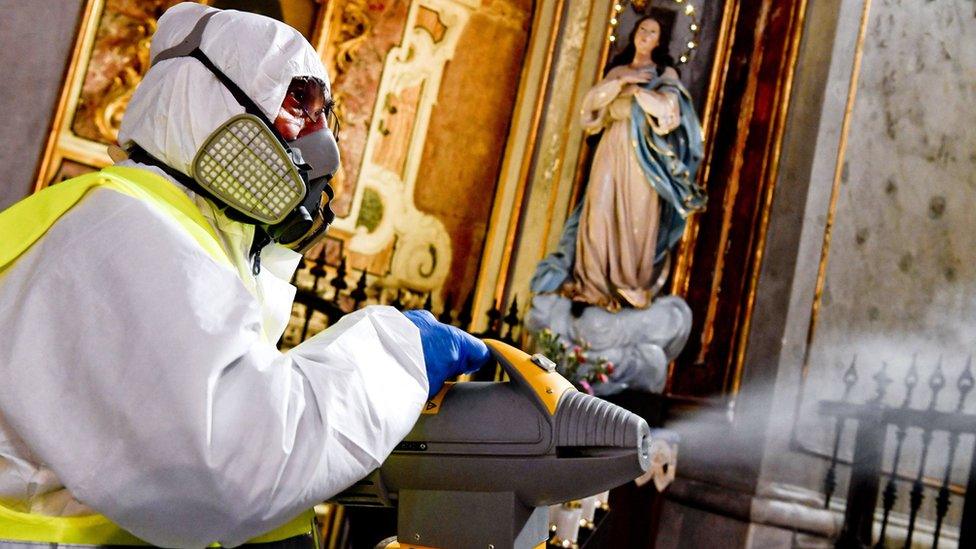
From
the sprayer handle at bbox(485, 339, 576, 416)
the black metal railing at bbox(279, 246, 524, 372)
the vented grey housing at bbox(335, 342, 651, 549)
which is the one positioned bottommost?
the vented grey housing at bbox(335, 342, 651, 549)

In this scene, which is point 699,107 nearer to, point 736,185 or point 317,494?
point 736,185

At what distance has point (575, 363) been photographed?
4.86 metres

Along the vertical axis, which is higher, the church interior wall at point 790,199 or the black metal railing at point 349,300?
the church interior wall at point 790,199

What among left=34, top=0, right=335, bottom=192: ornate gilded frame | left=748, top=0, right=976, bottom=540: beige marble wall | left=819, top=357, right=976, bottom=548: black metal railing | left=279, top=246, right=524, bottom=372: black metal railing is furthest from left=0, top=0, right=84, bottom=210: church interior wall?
left=819, top=357, right=976, bottom=548: black metal railing

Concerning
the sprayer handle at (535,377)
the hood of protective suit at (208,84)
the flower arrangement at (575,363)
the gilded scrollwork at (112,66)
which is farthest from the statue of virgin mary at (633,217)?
the hood of protective suit at (208,84)

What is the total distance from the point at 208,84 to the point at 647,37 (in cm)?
441

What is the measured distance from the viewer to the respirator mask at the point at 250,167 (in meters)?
1.50

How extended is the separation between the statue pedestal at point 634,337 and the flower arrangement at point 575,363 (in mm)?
96

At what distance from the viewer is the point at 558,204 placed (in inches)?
260

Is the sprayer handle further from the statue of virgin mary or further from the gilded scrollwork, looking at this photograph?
the gilded scrollwork

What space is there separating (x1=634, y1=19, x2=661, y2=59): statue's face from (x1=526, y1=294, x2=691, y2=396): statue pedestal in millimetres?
1484

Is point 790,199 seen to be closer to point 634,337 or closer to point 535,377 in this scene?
point 634,337

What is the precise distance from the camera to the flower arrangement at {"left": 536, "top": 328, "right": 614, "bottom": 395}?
486 cm

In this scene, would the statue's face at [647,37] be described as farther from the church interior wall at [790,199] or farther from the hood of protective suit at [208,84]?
the hood of protective suit at [208,84]
